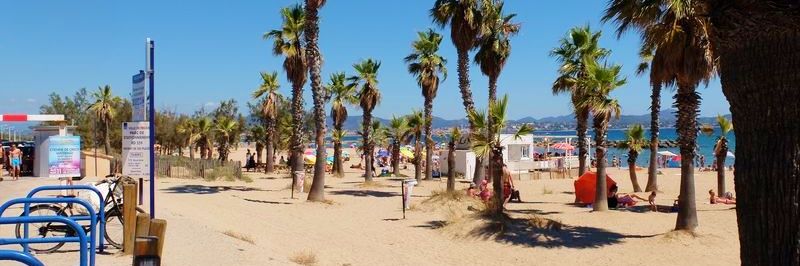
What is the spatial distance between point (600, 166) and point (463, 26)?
8.15 metres

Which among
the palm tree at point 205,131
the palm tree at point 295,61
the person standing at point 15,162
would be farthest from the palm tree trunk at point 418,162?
the palm tree at point 205,131

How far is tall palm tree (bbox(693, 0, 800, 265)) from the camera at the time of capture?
393 centimetres

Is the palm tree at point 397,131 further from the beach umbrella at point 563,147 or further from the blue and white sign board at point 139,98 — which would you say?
the blue and white sign board at point 139,98

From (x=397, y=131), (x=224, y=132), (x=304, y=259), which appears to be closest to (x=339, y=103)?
(x=397, y=131)

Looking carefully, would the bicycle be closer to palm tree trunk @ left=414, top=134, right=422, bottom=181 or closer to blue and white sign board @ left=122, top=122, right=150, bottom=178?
blue and white sign board @ left=122, top=122, right=150, bottom=178

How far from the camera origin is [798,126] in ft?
12.8

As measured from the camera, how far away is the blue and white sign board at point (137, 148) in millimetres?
8586

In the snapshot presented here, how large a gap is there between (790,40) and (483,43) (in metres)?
20.0

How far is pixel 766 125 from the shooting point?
4.02m

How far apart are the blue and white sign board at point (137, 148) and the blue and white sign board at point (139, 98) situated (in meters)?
0.16

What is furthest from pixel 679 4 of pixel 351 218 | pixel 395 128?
pixel 395 128

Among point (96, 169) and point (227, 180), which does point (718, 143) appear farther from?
point (96, 169)

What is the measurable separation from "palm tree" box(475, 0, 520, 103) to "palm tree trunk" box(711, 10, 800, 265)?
18.9m

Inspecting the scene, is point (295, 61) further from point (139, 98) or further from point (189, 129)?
point (189, 129)
